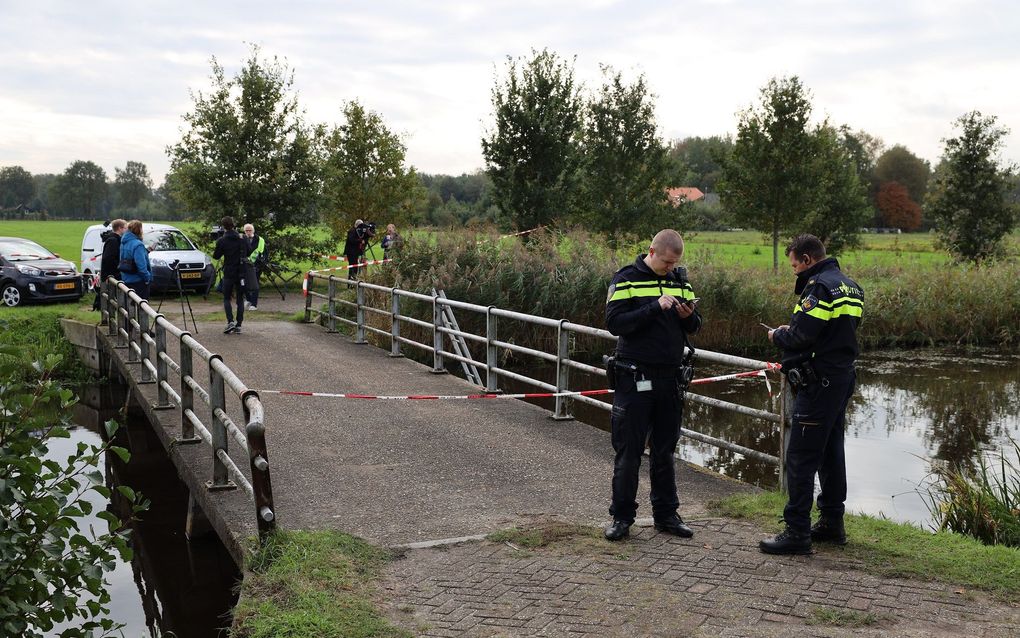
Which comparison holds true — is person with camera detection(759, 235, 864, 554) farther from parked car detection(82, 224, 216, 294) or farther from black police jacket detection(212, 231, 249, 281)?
parked car detection(82, 224, 216, 294)

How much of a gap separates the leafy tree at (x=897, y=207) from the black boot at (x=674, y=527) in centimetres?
8675

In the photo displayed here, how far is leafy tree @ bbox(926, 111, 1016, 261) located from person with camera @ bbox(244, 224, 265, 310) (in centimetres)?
2597

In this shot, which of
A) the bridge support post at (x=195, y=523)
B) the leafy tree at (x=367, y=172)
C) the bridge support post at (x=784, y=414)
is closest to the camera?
the bridge support post at (x=784, y=414)

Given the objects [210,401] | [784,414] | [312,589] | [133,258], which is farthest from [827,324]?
[133,258]

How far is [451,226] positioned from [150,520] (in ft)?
33.4

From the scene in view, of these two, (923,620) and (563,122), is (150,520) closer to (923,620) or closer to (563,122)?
(923,620)

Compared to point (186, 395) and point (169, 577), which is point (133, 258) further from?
point (169, 577)

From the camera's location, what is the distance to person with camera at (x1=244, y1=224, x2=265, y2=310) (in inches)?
648

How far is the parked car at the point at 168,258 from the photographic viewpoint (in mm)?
20406

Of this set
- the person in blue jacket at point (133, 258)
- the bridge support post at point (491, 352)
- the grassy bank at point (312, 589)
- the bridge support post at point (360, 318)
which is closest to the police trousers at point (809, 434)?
the grassy bank at point (312, 589)

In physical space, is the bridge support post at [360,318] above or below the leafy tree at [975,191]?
below

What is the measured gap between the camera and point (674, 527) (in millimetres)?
5773

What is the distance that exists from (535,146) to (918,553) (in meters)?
20.6

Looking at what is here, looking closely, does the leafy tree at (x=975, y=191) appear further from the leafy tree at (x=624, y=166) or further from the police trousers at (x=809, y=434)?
the police trousers at (x=809, y=434)
